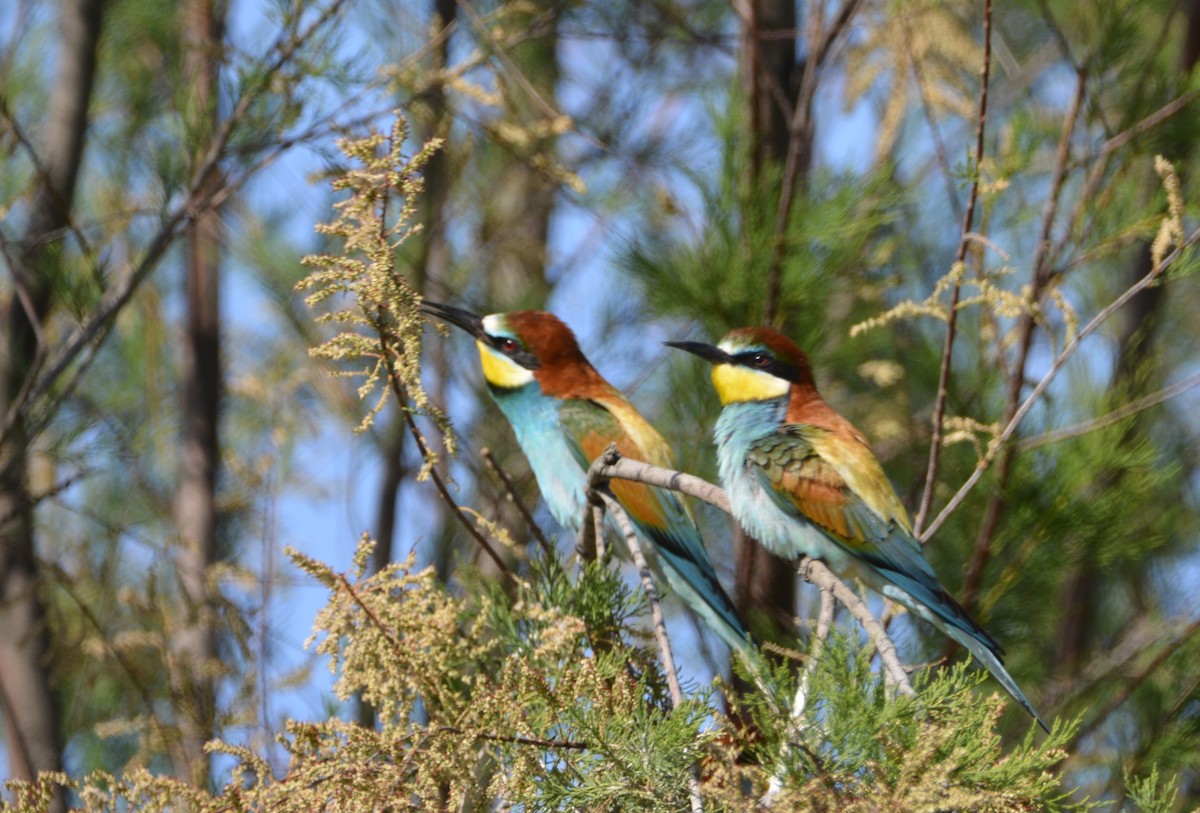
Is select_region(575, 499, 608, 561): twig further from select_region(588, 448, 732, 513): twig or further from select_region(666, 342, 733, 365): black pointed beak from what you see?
select_region(666, 342, 733, 365): black pointed beak

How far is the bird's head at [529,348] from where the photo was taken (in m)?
2.92

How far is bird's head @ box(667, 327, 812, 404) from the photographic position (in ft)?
8.18

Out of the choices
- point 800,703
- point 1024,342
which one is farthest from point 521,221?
point 800,703

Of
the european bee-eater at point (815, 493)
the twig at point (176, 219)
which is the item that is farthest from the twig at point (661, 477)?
the twig at point (176, 219)

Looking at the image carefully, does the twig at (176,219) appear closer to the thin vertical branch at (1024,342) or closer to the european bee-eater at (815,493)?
the european bee-eater at (815,493)

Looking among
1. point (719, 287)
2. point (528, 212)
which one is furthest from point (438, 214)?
point (719, 287)

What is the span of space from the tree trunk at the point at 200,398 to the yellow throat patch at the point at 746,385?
108 cm

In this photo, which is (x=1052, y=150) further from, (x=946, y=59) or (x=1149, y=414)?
(x=1149, y=414)

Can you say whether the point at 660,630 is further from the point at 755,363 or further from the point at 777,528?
the point at 755,363

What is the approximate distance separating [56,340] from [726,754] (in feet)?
10.7

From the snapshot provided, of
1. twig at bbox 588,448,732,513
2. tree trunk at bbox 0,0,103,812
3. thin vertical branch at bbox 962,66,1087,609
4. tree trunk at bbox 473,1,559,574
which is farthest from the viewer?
tree trunk at bbox 473,1,559,574

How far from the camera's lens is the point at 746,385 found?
252 centimetres

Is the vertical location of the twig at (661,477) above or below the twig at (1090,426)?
below

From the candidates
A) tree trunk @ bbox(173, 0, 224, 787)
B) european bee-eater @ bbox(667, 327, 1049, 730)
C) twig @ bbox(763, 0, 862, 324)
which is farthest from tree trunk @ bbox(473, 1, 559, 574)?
european bee-eater @ bbox(667, 327, 1049, 730)
